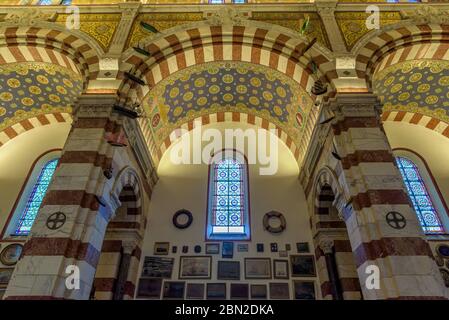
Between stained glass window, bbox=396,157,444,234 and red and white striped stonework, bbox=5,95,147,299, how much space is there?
307 inches

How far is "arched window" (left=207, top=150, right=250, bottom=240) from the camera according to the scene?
8.30 metres

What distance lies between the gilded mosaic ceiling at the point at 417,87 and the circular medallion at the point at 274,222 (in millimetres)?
4208

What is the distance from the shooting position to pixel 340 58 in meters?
6.78

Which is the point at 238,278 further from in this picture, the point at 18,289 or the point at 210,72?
the point at 210,72

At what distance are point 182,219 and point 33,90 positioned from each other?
5.59 meters

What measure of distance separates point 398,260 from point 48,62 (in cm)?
857

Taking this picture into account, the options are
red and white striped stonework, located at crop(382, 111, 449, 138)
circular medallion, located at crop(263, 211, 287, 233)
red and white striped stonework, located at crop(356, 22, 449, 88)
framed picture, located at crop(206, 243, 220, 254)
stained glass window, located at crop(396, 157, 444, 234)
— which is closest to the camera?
red and white striped stonework, located at crop(356, 22, 449, 88)

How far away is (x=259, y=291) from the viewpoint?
7.28 metres

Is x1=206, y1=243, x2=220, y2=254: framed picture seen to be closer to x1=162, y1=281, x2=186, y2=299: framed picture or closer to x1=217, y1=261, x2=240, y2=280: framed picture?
x1=217, y1=261, x2=240, y2=280: framed picture

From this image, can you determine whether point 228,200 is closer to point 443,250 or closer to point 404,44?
point 443,250

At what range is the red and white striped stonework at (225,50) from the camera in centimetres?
717

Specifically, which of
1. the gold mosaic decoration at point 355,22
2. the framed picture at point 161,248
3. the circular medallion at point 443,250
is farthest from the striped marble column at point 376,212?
the framed picture at point 161,248

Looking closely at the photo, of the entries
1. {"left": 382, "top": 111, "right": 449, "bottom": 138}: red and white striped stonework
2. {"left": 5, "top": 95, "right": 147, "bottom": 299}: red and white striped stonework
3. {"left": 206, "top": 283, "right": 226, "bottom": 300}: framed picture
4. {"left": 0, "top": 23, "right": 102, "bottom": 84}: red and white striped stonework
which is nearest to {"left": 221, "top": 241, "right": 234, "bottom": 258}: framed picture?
{"left": 206, "top": 283, "right": 226, "bottom": 300}: framed picture

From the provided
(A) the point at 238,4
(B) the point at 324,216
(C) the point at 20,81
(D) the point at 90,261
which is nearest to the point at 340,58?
(A) the point at 238,4
